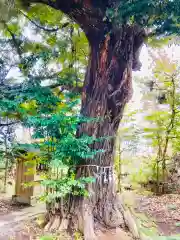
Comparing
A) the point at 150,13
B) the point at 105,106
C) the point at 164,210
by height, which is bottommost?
the point at 164,210

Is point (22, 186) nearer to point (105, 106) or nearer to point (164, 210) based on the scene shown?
point (105, 106)

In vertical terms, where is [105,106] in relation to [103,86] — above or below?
below

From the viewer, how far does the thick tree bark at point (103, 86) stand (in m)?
3.59

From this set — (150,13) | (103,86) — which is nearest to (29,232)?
(103,86)

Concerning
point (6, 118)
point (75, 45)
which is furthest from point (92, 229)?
point (75, 45)

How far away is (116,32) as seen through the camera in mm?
3572

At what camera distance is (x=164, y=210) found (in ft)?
15.8

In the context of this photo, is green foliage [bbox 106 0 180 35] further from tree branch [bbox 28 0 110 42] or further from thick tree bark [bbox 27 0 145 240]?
tree branch [bbox 28 0 110 42]

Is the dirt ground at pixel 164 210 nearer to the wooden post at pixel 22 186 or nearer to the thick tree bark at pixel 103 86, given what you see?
the thick tree bark at pixel 103 86

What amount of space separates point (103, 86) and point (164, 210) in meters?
2.93

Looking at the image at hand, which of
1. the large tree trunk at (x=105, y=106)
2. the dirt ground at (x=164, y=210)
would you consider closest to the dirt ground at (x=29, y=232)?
the large tree trunk at (x=105, y=106)

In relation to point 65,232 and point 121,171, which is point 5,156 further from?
point 121,171

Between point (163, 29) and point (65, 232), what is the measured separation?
3.05m

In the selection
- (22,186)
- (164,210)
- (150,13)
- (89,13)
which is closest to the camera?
(150,13)
